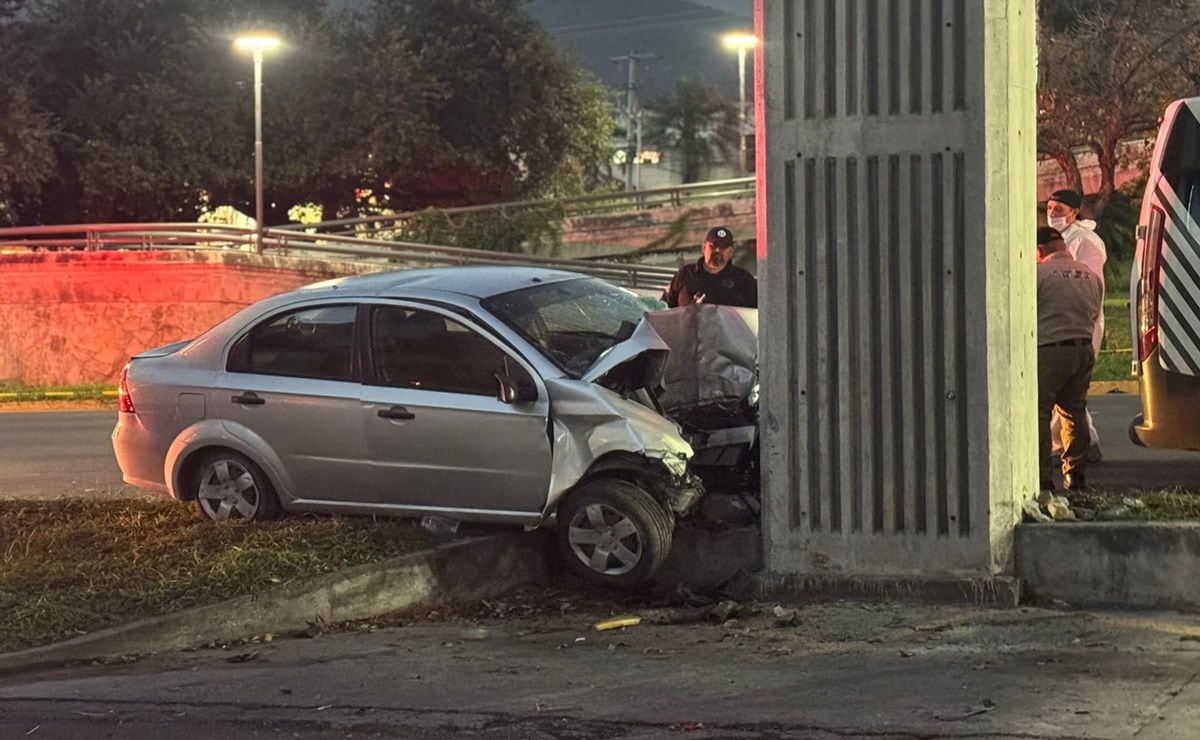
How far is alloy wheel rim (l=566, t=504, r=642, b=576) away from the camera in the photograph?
8031mm

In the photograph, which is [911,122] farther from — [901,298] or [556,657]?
[556,657]

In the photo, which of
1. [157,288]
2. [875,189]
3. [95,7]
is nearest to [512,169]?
[95,7]

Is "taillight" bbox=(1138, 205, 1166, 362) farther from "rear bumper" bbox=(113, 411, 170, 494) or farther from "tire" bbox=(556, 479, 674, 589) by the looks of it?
"rear bumper" bbox=(113, 411, 170, 494)

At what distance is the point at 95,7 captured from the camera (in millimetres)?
45438

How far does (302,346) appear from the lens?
9.07 meters

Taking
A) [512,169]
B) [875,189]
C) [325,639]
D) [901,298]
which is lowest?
[325,639]

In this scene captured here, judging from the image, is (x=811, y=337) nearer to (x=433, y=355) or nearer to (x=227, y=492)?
(x=433, y=355)

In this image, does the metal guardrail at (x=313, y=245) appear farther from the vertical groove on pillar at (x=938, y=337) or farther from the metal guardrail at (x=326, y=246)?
the vertical groove on pillar at (x=938, y=337)

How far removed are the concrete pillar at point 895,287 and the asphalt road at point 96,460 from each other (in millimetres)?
2732

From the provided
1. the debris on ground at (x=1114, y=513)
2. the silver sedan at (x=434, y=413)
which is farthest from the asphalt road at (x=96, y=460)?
the silver sedan at (x=434, y=413)

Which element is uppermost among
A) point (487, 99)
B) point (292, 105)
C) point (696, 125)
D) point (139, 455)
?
point (696, 125)

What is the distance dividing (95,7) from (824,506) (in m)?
42.1

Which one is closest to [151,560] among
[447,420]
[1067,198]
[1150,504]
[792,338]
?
[447,420]

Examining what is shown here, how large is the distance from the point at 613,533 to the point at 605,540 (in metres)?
0.06
